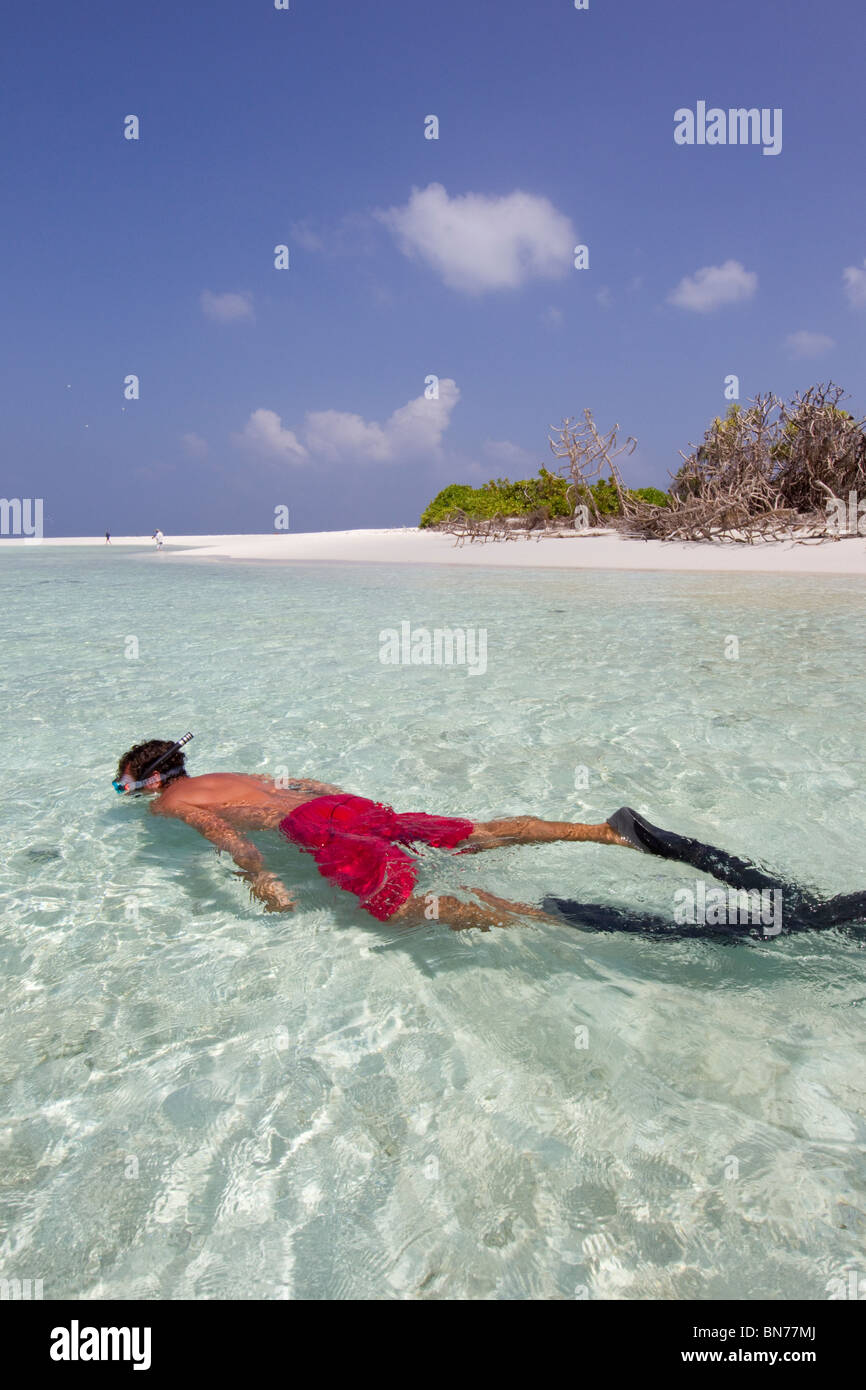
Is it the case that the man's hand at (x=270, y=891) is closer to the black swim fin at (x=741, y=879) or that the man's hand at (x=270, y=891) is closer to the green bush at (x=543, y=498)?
the black swim fin at (x=741, y=879)

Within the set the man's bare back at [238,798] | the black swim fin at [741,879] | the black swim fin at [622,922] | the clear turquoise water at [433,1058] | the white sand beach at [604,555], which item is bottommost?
the clear turquoise water at [433,1058]

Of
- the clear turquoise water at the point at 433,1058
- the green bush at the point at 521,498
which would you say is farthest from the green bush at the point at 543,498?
the clear turquoise water at the point at 433,1058

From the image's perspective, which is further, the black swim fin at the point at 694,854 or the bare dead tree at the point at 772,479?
the bare dead tree at the point at 772,479

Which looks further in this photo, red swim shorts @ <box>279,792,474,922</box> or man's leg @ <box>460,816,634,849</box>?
Result: man's leg @ <box>460,816,634,849</box>

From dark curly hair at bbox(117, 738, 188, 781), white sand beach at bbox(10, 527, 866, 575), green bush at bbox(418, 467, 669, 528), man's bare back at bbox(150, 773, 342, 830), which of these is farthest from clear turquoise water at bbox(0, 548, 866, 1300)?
green bush at bbox(418, 467, 669, 528)

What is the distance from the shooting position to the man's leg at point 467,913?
123 inches

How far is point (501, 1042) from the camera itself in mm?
2547

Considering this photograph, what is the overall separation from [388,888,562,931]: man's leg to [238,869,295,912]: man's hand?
55 centimetres

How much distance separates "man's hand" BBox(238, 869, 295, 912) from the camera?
341 cm

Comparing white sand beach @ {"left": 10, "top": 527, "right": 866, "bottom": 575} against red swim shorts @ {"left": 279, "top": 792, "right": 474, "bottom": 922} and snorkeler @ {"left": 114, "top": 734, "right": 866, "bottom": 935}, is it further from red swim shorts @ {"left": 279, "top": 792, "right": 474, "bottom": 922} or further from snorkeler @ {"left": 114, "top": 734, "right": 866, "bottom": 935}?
red swim shorts @ {"left": 279, "top": 792, "right": 474, "bottom": 922}

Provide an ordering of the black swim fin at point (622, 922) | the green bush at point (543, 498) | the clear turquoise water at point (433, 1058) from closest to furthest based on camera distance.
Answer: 1. the clear turquoise water at point (433, 1058)
2. the black swim fin at point (622, 922)
3. the green bush at point (543, 498)

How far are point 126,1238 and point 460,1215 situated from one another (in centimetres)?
84

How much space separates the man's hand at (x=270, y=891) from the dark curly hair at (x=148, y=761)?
1157 mm
